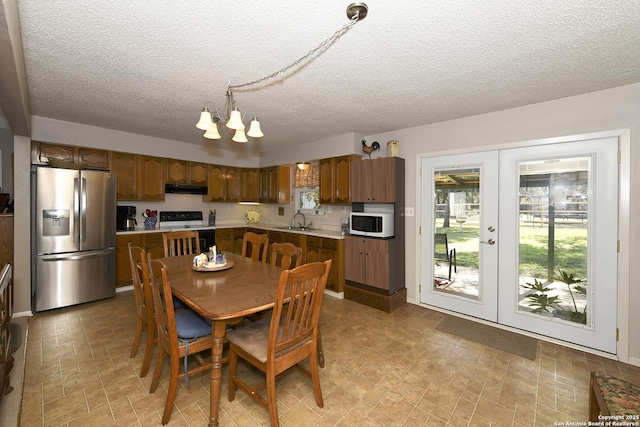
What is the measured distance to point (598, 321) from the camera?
259cm

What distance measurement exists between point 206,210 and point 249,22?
14.9 ft

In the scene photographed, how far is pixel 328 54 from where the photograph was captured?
6.57 feet

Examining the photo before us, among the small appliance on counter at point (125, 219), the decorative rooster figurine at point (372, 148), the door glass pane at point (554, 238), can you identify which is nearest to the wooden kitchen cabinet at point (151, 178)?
the small appliance on counter at point (125, 219)

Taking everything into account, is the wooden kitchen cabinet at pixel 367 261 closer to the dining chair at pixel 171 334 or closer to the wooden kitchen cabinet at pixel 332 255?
the wooden kitchen cabinet at pixel 332 255

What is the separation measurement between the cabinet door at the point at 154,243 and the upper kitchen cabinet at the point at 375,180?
123 inches

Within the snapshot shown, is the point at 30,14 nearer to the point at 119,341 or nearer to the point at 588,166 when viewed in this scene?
the point at 119,341

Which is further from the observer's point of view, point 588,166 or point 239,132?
point 588,166

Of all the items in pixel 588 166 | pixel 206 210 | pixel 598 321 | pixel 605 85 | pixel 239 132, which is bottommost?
pixel 598 321

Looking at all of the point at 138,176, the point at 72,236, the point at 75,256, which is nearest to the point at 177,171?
the point at 138,176

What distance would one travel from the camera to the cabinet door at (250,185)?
19.2 ft

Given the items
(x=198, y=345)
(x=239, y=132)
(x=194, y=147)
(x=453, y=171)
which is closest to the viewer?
(x=198, y=345)

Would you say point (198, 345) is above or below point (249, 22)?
below

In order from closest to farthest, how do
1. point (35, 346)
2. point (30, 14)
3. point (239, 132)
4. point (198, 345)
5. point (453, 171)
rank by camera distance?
point (30, 14) → point (198, 345) → point (239, 132) → point (35, 346) → point (453, 171)

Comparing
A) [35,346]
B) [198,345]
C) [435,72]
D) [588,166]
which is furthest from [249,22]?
[35,346]
